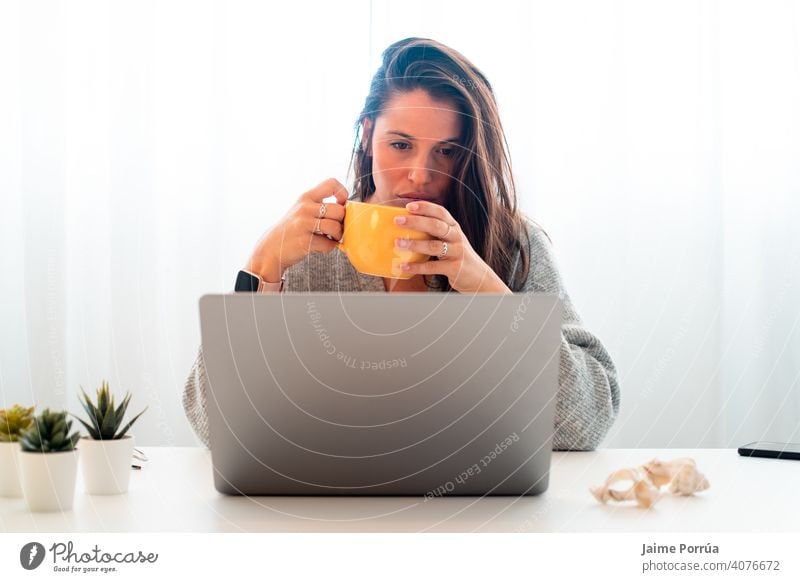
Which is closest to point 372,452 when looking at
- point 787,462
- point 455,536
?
point 455,536

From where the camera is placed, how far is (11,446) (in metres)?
0.58

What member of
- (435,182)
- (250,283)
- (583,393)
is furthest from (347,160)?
(583,393)

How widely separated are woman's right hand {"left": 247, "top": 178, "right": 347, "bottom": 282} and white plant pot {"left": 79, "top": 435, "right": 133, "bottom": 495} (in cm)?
28

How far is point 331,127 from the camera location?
5.50ft

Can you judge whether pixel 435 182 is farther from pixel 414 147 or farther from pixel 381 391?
pixel 381 391

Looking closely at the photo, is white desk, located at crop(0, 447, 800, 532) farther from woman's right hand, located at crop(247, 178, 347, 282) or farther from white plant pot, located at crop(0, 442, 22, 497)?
woman's right hand, located at crop(247, 178, 347, 282)

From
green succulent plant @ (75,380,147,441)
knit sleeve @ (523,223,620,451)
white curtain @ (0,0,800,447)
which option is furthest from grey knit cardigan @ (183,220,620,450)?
white curtain @ (0,0,800,447)

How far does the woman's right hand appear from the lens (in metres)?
0.79

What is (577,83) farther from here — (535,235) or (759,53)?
(535,235)

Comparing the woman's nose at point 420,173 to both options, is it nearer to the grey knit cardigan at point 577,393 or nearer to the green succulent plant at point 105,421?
the grey knit cardigan at point 577,393

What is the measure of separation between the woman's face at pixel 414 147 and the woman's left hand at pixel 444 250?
313 mm

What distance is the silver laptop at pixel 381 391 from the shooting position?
0.52 metres

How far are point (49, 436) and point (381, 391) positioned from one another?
0.71ft

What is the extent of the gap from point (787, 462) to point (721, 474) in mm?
118
